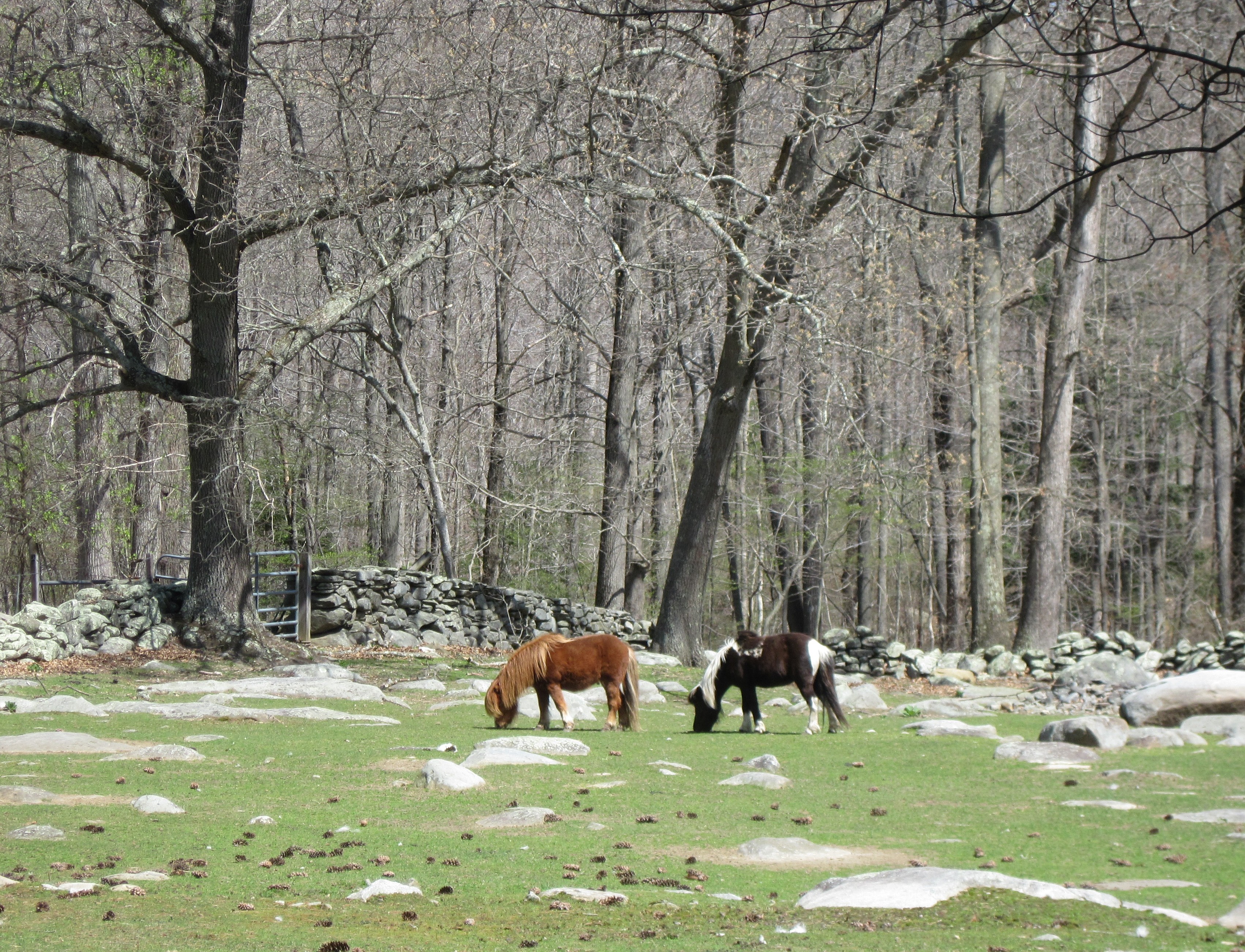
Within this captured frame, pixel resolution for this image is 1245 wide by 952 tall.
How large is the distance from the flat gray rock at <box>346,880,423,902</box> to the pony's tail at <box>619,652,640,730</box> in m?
6.25

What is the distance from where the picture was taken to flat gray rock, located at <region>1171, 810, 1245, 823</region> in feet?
24.9

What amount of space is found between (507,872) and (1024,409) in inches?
1305

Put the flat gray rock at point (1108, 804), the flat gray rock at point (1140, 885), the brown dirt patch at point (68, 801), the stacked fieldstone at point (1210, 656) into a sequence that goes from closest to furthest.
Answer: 1. the flat gray rock at point (1140, 885)
2. the brown dirt patch at point (68, 801)
3. the flat gray rock at point (1108, 804)
4. the stacked fieldstone at point (1210, 656)

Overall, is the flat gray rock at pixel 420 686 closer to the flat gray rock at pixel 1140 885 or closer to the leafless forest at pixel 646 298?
the leafless forest at pixel 646 298

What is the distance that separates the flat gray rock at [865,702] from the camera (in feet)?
52.0

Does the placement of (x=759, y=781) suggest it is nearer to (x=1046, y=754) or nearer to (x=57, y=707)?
(x=1046, y=754)

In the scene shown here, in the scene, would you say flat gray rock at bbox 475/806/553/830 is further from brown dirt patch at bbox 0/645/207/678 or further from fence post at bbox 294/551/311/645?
fence post at bbox 294/551/311/645

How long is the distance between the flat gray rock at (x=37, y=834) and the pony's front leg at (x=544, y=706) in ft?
18.5

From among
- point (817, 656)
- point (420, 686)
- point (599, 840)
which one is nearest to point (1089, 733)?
point (817, 656)

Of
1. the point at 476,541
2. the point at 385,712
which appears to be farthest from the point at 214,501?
the point at 476,541

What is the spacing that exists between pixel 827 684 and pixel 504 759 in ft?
14.5

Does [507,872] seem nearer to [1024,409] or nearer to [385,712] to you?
[385,712]

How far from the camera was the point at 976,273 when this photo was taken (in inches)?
994

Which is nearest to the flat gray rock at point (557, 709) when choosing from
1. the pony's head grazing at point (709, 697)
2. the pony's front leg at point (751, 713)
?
the pony's head grazing at point (709, 697)
